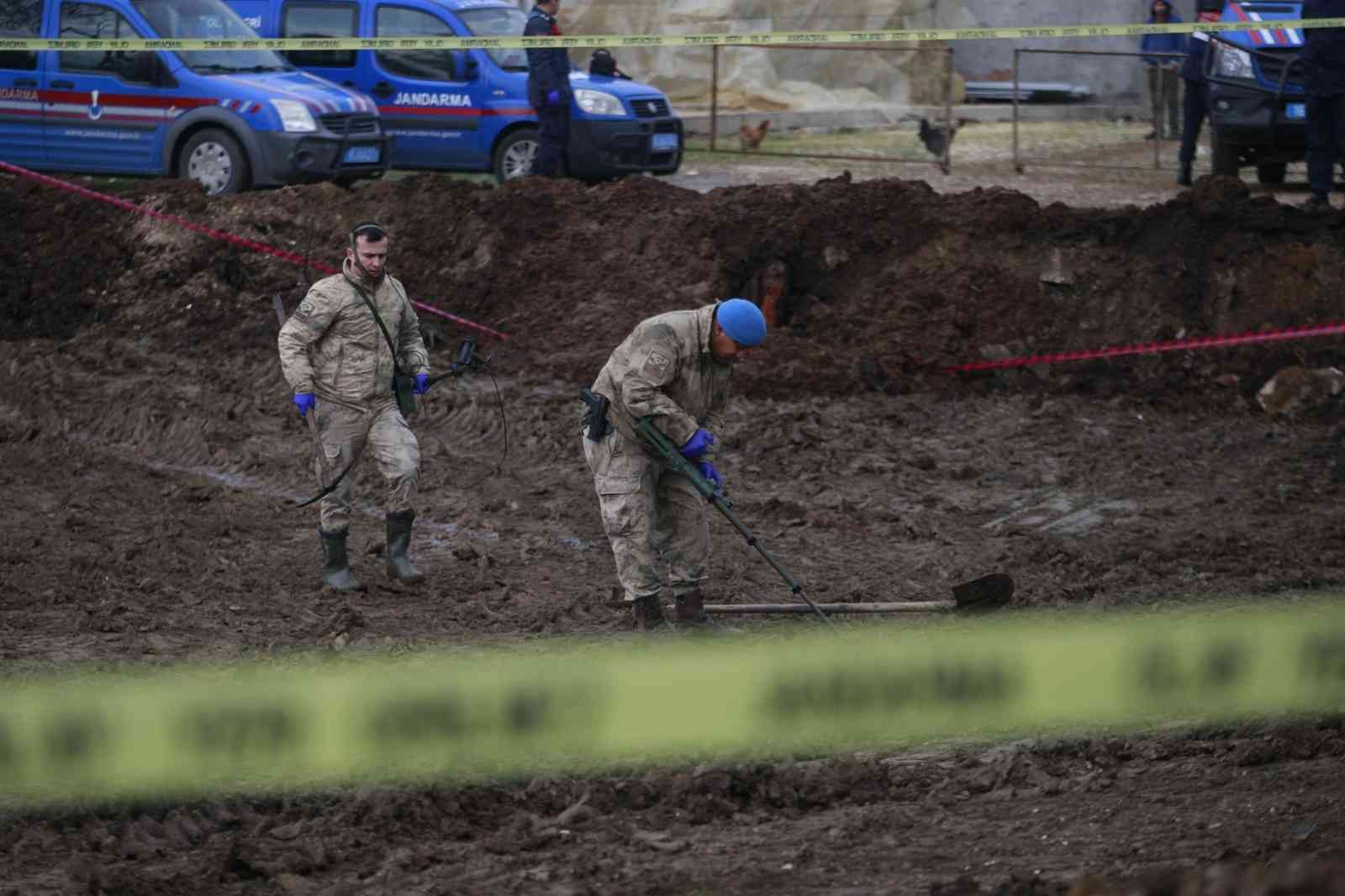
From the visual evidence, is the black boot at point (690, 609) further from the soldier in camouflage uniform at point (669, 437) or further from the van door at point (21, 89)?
the van door at point (21, 89)

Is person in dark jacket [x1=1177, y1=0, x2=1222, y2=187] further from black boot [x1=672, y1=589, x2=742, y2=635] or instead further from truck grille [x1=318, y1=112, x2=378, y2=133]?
black boot [x1=672, y1=589, x2=742, y2=635]

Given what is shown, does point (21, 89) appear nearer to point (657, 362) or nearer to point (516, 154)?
point (516, 154)

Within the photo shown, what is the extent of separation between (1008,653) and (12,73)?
13.5 meters

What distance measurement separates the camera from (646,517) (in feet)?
26.5

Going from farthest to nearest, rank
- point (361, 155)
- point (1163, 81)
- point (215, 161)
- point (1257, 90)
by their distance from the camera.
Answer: point (1163, 81), point (1257, 90), point (361, 155), point (215, 161)

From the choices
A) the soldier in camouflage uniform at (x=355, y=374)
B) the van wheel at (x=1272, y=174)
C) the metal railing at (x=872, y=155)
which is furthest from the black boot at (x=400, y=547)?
the van wheel at (x=1272, y=174)

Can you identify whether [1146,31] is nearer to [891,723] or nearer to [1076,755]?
[1076,755]

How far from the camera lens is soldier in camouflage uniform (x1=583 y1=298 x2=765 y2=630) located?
777 cm

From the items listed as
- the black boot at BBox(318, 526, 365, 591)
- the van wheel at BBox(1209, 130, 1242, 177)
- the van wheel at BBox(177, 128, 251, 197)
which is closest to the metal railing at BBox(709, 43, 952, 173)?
the van wheel at BBox(1209, 130, 1242, 177)

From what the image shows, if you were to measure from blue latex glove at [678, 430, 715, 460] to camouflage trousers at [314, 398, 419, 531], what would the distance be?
1.72 metres

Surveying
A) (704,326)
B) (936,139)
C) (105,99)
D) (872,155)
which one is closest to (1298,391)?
(704,326)

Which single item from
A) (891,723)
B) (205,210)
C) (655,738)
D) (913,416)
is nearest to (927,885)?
(891,723)

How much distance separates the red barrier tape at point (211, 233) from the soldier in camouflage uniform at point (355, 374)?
14.4ft

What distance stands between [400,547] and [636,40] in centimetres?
575
